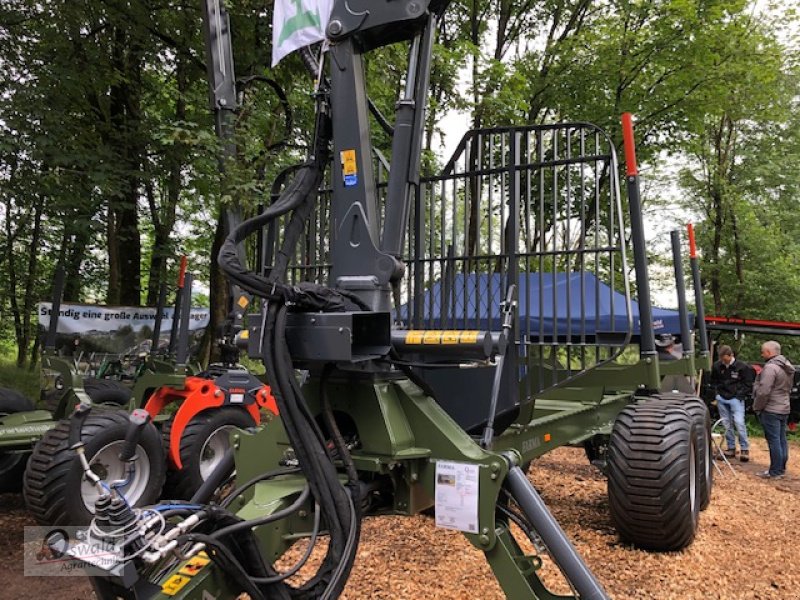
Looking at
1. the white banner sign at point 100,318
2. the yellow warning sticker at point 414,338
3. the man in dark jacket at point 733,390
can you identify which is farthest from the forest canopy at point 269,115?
the man in dark jacket at point 733,390

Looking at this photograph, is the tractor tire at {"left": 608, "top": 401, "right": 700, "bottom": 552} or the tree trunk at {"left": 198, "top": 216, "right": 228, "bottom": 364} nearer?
the tractor tire at {"left": 608, "top": 401, "right": 700, "bottom": 552}

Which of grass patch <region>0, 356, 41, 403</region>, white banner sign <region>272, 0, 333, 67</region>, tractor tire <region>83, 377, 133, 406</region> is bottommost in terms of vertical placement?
grass patch <region>0, 356, 41, 403</region>

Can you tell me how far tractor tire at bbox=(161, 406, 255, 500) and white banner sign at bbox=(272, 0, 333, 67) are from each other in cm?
365

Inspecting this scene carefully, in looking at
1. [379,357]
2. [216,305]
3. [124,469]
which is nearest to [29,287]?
[216,305]

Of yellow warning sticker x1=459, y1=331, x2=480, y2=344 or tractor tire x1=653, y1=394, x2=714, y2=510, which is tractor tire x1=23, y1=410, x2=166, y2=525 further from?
tractor tire x1=653, y1=394, x2=714, y2=510

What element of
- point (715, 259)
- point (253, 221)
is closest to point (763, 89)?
point (715, 259)

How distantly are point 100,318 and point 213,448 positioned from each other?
4.15 m

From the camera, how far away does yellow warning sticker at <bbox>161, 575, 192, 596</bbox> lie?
6.86ft

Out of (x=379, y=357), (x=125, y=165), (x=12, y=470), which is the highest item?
(x=125, y=165)

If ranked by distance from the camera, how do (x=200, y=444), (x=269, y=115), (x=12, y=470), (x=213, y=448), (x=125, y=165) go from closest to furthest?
(x=12, y=470), (x=200, y=444), (x=213, y=448), (x=269, y=115), (x=125, y=165)

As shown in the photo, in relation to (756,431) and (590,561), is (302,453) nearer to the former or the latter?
(590,561)

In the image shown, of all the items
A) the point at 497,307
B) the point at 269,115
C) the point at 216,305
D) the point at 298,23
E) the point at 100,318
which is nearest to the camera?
the point at 298,23

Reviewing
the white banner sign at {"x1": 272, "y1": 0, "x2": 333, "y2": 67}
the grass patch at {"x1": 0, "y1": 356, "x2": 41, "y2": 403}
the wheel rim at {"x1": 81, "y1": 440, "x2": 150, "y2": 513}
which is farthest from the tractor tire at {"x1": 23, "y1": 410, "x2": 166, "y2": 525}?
the grass patch at {"x1": 0, "y1": 356, "x2": 41, "y2": 403}

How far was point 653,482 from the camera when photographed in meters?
4.52
